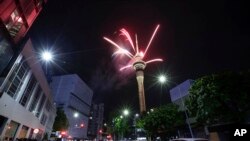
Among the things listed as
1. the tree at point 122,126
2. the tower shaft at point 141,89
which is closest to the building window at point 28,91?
the tower shaft at point 141,89

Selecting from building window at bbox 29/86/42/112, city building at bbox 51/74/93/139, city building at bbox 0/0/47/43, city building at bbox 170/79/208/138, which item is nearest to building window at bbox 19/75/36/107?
building window at bbox 29/86/42/112

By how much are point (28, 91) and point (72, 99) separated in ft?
274

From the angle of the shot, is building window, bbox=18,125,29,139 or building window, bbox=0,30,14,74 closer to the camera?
building window, bbox=0,30,14,74

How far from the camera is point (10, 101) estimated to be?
21.5 meters

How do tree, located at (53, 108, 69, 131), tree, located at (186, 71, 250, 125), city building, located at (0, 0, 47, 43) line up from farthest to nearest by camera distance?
tree, located at (53, 108, 69, 131)
city building, located at (0, 0, 47, 43)
tree, located at (186, 71, 250, 125)

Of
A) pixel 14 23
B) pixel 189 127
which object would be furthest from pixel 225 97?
pixel 14 23

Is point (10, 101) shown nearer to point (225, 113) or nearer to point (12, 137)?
point (12, 137)

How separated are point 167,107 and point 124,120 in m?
39.2

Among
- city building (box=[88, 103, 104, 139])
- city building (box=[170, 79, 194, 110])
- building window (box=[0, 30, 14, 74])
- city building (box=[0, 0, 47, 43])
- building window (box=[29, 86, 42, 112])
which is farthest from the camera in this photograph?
city building (box=[88, 103, 104, 139])

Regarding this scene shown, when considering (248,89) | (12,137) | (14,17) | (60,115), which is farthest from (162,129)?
(60,115)

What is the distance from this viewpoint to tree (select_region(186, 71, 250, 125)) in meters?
18.3

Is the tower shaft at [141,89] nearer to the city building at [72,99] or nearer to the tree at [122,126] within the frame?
the tree at [122,126]

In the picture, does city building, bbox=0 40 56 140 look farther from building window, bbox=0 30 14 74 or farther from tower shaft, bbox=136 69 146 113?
tower shaft, bbox=136 69 146 113

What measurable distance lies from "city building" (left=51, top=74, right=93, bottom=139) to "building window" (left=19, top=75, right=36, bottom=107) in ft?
241
